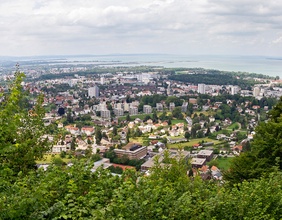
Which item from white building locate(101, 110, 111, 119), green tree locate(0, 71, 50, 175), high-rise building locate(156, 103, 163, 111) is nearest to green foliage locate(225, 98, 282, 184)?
green tree locate(0, 71, 50, 175)

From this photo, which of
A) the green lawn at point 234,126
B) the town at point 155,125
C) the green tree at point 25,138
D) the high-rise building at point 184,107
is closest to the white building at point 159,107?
the town at point 155,125

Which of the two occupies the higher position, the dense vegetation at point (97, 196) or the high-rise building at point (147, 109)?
the dense vegetation at point (97, 196)

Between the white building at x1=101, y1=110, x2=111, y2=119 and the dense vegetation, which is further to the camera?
the white building at x1=101, y1=110, x2=111, y2=119

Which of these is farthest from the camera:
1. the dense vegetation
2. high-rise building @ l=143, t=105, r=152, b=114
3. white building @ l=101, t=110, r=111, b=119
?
high-rise building @ l=143, t=105, r=152, b=114

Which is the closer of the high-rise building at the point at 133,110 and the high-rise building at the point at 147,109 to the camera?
the high-rise building at the point at 133,110

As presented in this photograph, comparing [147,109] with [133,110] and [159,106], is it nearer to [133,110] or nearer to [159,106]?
[133,110]

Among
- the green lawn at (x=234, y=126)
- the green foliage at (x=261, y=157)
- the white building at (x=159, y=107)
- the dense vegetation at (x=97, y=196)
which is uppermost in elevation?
the dense vegetation at (x=97, y=196)

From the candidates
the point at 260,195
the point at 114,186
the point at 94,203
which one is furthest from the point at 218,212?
the point at 94,203

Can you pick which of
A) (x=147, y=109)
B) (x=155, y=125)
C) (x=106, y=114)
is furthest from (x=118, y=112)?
(x=155, y=125)

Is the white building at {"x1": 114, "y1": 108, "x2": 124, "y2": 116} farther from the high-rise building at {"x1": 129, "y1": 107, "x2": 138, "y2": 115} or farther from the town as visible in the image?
the high-rise building at {"x1": 129, "y1": 107, "x2": 138, "y2": 115}

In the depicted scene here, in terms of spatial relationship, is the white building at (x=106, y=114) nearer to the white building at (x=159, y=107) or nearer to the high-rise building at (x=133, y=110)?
the high-rise building at (x=133, y=110)

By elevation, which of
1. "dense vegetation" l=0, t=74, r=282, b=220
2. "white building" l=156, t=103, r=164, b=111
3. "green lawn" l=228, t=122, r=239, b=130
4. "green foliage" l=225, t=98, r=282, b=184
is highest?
"dense vegetation" l=0, t=74, r=282, b=220
